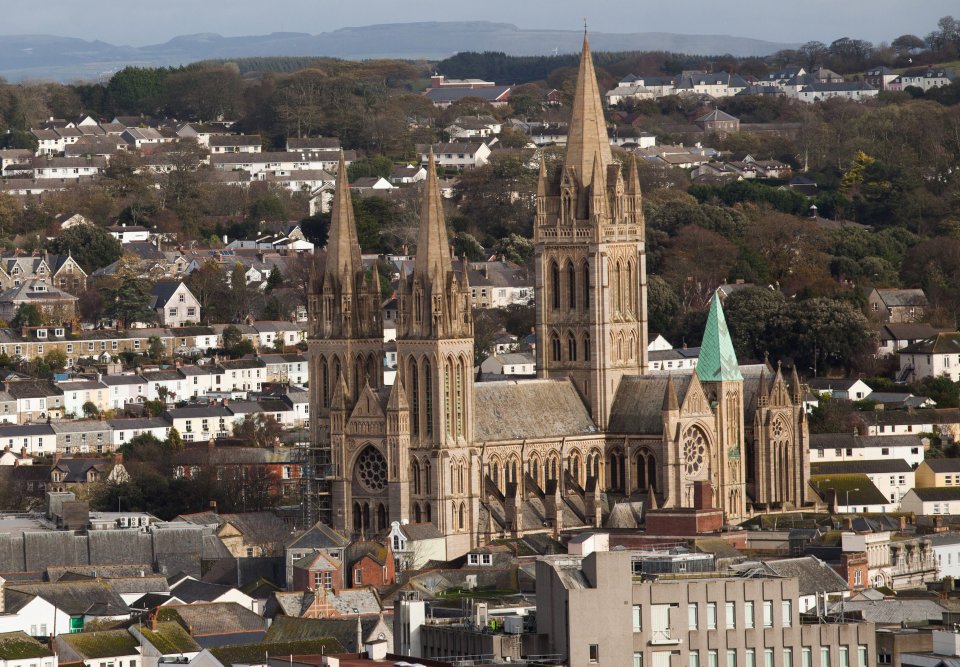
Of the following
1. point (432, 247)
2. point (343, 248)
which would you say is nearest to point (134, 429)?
point (343, 248)

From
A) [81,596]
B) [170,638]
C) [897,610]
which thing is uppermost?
[897,610]

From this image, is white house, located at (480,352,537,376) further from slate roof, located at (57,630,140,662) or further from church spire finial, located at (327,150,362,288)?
slate roof, located at (57,630,140,662)

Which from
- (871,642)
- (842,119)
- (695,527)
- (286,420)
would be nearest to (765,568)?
(871,642)

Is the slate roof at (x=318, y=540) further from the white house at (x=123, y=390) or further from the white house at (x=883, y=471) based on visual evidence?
the white house at (x=123, y=390)

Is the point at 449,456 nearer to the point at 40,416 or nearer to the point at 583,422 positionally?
the point at 583,422

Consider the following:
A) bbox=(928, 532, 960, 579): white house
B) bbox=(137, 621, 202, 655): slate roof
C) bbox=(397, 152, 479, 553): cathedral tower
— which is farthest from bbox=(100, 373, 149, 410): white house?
bbox=(137, 621, 202, 655): slate roof

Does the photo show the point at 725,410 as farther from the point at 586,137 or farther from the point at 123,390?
Answer: the point at 123,390

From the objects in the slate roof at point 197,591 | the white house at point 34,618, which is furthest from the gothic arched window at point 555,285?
the white house at point 34,618
